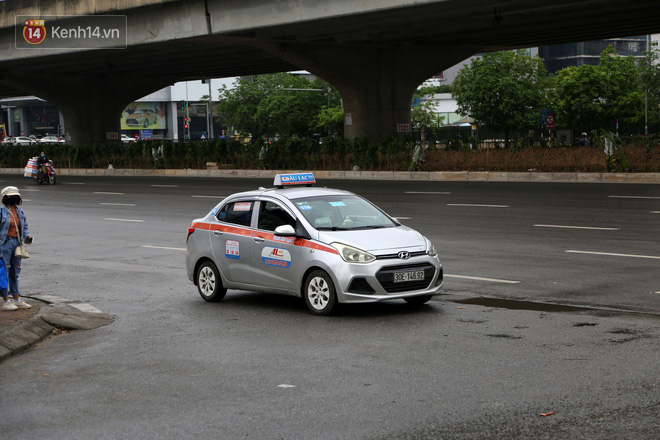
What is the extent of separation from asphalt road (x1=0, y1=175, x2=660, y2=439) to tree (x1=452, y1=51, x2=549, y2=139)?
58548mm

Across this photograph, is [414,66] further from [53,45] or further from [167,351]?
[167,351]

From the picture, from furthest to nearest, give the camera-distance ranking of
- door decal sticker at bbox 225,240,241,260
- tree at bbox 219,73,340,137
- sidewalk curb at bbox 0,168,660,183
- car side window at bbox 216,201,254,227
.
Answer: tree at bbox 219,73,340,137, sidewalk curb at bbox 0,168,660,183, car side window at bbox 216,201,254,227, door decal sticker at bbox 225,240,241,260

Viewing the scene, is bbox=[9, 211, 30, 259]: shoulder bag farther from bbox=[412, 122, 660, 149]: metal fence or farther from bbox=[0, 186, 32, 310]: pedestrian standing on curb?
bbox=[412, 122, 660, 149]: metal fence

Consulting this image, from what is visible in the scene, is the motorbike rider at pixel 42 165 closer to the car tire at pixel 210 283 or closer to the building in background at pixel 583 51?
the car tire at pixel 210 283

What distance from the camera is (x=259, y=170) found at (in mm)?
42781

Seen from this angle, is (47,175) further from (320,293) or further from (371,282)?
(371,282)

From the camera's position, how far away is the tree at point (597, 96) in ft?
238

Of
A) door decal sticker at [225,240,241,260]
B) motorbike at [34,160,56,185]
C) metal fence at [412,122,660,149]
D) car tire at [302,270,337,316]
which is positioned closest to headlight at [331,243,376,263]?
car tire at [302,270,337,316]

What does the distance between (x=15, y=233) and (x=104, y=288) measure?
2.63 meters

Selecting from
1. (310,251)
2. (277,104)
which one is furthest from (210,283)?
(277,104)

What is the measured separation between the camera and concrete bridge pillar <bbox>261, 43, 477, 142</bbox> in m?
42.3

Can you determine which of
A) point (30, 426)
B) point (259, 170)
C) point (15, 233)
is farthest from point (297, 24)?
point (30, 426)

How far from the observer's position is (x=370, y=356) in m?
8.26

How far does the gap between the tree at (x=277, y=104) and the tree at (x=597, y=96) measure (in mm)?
21952
